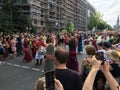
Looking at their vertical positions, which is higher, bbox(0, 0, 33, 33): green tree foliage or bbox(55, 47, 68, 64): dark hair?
bbox(0, 0, 33, 33): green tree foliage

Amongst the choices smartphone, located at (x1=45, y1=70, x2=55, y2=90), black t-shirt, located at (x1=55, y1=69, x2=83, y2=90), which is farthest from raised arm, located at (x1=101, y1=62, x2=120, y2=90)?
smartphone, located at (x1=45, y1=70, x2=55, y2=90)

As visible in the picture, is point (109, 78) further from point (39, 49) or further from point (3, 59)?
point (3, 59)

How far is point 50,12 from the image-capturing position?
4761 inches

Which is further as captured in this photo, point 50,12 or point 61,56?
point 50,12

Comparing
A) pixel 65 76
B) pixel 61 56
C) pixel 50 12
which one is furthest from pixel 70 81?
pixel 50 12

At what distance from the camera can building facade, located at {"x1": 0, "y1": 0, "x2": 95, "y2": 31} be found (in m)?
97.6

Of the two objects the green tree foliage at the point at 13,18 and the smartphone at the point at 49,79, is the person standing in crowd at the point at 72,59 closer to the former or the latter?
the smartphone at the point at 49,79

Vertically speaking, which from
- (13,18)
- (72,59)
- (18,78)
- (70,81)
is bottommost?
(18,78)

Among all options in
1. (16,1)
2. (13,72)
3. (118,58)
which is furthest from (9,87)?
(16,1)

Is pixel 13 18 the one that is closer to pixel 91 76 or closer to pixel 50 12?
pixel 50 12

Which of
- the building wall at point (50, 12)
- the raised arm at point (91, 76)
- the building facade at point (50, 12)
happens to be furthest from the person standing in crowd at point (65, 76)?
the building wall at point (50, 12)

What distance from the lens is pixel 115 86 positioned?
386 centimetres

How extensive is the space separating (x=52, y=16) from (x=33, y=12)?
78.5ft

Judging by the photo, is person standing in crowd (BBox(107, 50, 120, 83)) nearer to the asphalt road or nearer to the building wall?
the asphalt road
